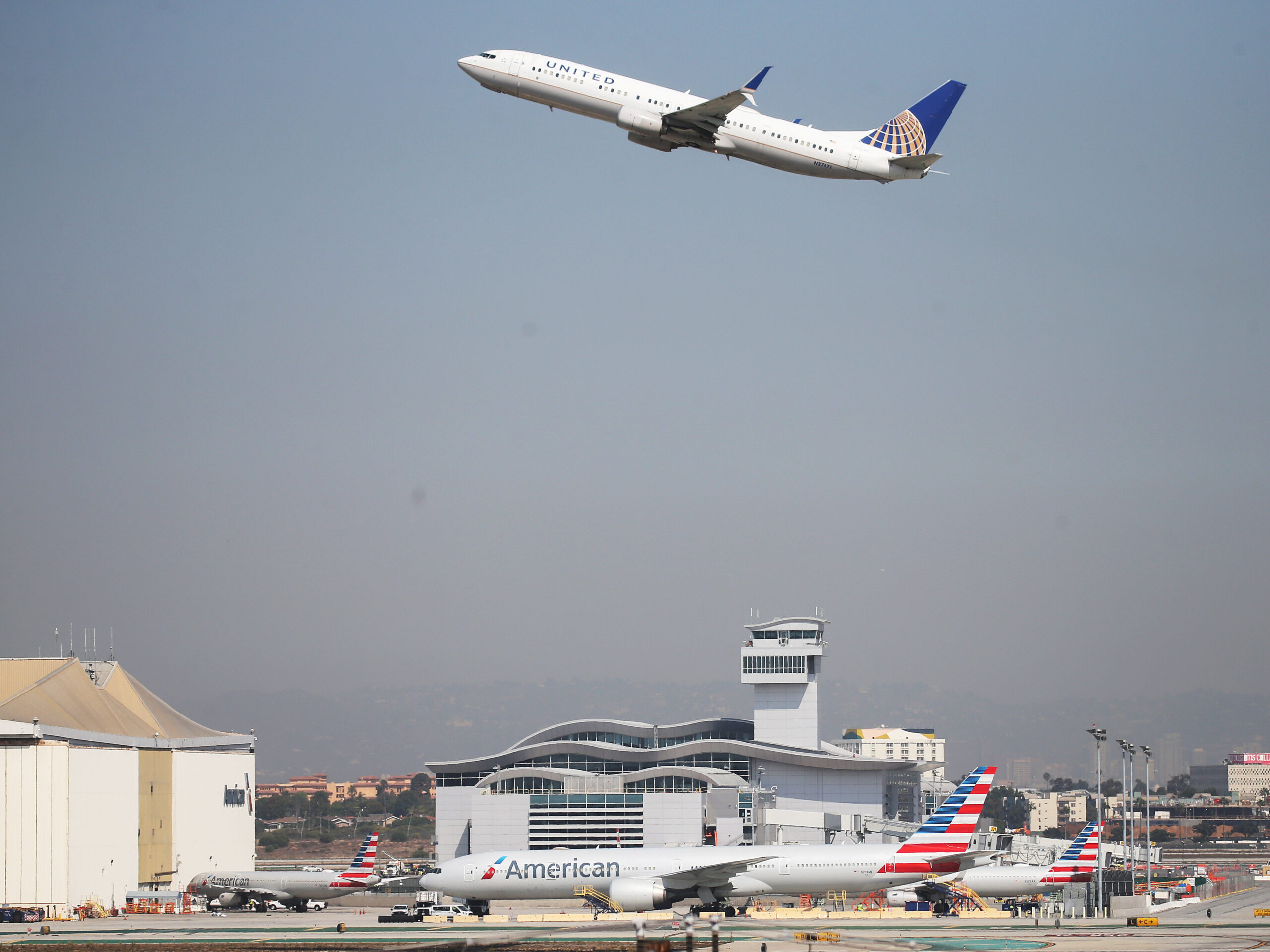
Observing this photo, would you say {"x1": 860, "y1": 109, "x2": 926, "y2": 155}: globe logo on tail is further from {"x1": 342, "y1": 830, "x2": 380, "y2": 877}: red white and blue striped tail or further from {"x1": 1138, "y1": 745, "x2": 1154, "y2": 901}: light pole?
{"x1": 342, "y1": 830, "x2": 380, "y2": 877}: red white and blue striped tail

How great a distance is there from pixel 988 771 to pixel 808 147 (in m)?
38.1

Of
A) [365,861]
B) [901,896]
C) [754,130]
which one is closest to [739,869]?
[901,896]

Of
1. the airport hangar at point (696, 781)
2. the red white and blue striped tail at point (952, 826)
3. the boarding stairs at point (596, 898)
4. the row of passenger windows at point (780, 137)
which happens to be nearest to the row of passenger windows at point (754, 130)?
the row of passenger windows at point (780, 137)

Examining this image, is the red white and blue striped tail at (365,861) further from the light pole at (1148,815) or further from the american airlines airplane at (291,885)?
the light pole at (1148,815)

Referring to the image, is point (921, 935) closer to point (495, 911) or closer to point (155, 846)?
point (495, 911)

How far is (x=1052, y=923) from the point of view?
69.0 m

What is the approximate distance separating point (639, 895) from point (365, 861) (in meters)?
30.1

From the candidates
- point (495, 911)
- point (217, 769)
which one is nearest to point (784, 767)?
point (217, 769)

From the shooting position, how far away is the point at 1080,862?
83.7 metres

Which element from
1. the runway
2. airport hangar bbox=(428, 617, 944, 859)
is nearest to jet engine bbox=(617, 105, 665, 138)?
the runway

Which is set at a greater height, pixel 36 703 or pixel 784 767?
pixel 36 703

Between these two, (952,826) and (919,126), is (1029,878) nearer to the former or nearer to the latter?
(952,826)

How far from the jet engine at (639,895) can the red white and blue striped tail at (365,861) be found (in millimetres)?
26776

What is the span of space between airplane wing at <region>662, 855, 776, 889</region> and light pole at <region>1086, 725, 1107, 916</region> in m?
20.6
